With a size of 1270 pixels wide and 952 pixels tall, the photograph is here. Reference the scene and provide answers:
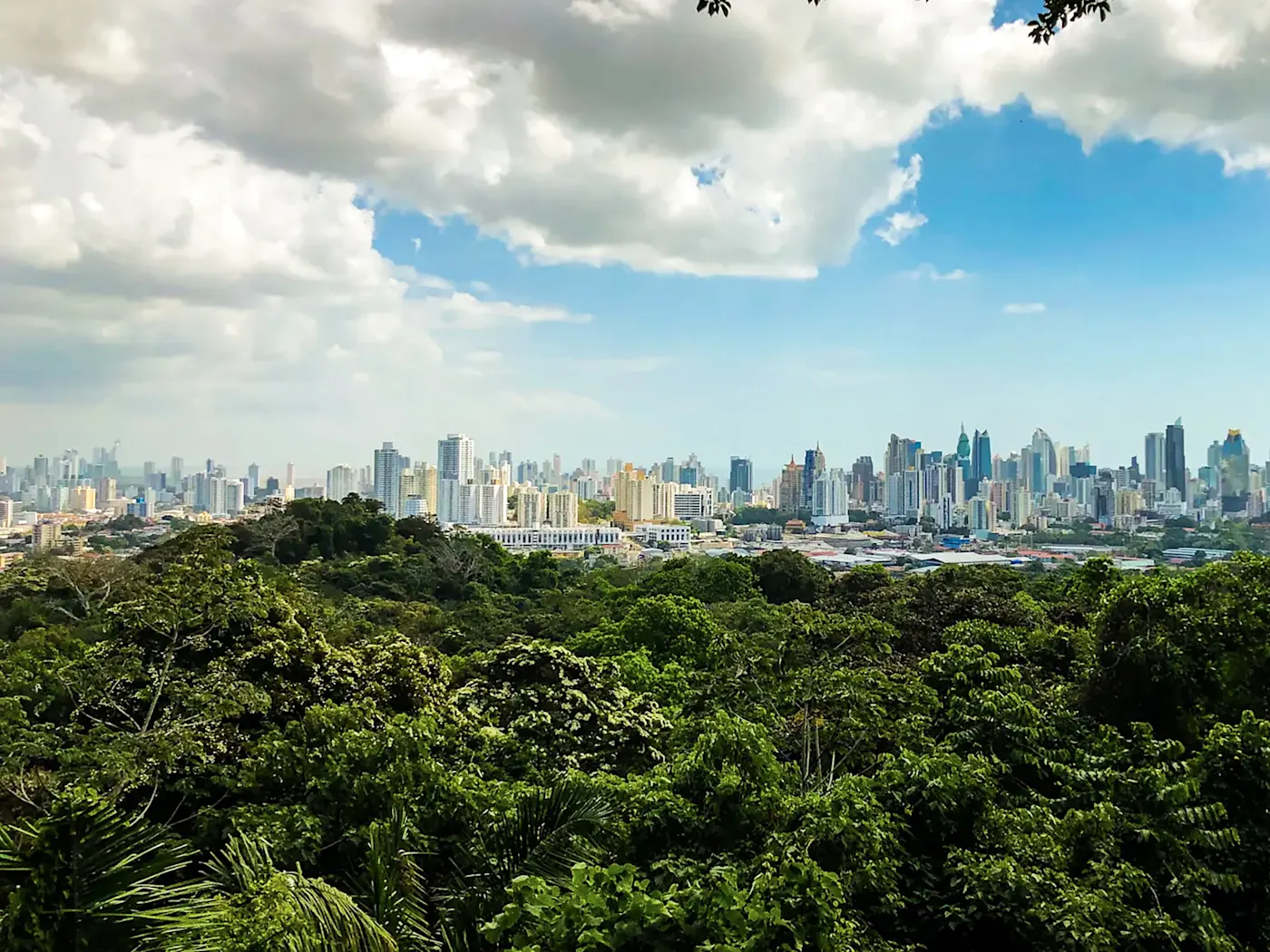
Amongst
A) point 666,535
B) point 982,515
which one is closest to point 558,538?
point 666,535

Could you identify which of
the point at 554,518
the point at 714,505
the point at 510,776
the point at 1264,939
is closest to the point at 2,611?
the point at 510,776

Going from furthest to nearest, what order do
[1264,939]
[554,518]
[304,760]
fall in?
1. [554,518]
2. [304,760]
3. [1264,939]

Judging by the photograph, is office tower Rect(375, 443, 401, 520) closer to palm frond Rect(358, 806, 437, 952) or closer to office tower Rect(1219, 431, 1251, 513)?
office tower Rect(1219, 431, 1251, 513)

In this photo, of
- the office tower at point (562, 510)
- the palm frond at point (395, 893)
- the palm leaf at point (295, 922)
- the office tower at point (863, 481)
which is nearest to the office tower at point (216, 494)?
the office tower at point (562, 510)

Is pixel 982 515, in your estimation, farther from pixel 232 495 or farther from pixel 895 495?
pixel 232 495

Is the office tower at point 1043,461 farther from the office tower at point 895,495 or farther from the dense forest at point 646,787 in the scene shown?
the dense forest at point 646,787

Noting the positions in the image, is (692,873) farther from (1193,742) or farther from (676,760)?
(1193,742)

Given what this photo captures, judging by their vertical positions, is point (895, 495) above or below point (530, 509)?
above
